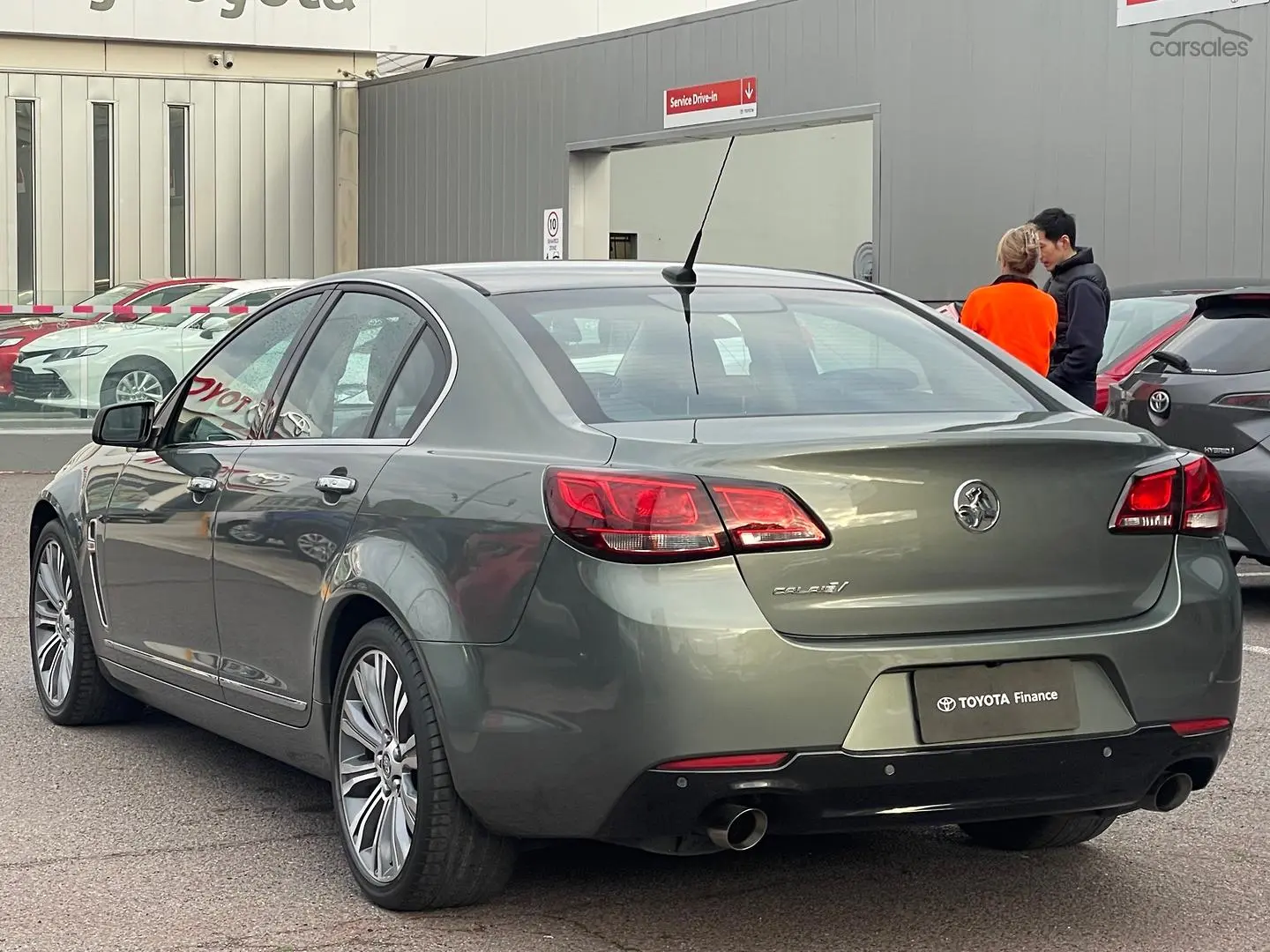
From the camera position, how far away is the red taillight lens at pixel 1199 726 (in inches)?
160

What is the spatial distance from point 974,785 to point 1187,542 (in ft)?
2.51

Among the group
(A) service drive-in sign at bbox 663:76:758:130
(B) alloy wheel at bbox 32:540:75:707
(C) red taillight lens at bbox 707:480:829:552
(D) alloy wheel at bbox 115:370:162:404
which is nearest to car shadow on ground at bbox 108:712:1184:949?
(C) red taillight lens at bbox 707:480:829:552

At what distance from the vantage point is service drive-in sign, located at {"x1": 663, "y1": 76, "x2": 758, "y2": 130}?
21078 mm

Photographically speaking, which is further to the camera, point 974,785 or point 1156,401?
point 1156,401

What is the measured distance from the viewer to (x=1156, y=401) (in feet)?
30.5

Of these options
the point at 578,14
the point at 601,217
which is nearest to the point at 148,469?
the point at 601,217

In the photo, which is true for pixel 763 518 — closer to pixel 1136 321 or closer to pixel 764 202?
pixel 1136 321

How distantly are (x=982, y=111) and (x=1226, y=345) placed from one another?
911 centimetres

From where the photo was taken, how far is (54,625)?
6.67 meters

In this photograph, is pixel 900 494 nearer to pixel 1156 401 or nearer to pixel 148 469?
pixel 148 469

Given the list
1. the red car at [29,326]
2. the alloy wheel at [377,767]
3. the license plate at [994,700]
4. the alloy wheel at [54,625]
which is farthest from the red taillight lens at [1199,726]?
the red car at [29,326]

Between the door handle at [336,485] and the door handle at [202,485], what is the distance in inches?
26.0

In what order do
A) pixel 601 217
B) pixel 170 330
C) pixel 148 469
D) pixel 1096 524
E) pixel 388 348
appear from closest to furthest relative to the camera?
pixel 1096 524
pixel 388 348
pixel 148 469
pixel 170 330
pixel 601 217

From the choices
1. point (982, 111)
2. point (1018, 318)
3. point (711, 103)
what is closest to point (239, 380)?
point (1018, 318)
